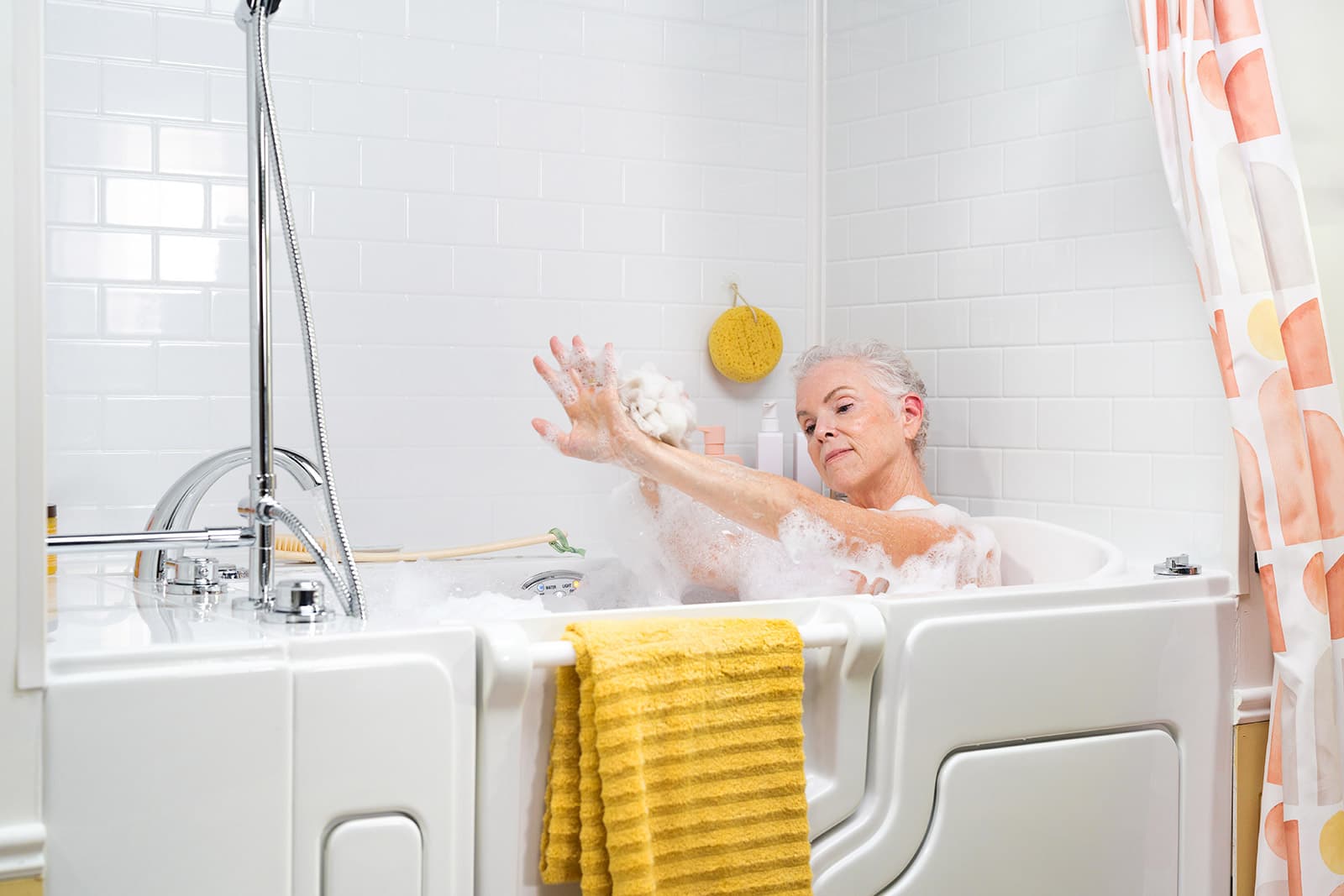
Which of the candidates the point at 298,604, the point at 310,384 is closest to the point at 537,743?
the point at 298,604

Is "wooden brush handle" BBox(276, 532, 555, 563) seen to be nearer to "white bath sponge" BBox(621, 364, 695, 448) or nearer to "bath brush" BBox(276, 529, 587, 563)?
"bath brush" BBox(276, 529, 587, 563)

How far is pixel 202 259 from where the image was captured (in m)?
2.28

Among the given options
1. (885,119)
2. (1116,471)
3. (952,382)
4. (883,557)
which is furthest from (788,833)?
(885,119)

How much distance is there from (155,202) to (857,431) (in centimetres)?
134

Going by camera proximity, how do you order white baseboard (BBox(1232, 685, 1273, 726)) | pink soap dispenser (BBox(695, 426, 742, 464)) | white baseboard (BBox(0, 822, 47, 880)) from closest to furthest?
1. white baseboard (BBox(0, 822, 47, 880))
2. white baseboard (BBox(1232, 685, 1273, 726))
3. pink soap dispenser (BBox(695, 426, 742, 464))

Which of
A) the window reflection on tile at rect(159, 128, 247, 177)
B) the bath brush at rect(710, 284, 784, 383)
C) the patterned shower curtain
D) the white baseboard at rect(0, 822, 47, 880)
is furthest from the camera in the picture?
the bath brush at rect(710, 284, 784, 383)

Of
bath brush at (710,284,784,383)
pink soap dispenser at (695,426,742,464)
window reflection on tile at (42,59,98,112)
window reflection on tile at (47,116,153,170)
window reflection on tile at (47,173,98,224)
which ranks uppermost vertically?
window reflection on tile at (42,59,98,112)

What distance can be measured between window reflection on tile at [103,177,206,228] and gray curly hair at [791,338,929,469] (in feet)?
3.85

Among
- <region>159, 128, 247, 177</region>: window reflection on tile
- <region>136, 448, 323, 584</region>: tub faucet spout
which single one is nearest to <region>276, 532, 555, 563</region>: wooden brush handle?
<region>136, 448, 323, 584</region>: tub faucet spout

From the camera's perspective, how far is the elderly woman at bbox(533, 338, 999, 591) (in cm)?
192

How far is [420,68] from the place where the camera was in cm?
247

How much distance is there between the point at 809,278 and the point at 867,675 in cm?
148

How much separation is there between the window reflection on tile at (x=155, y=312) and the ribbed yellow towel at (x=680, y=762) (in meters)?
1.20

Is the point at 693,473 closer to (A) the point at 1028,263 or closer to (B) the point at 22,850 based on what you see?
(A) the point at 1028,263
